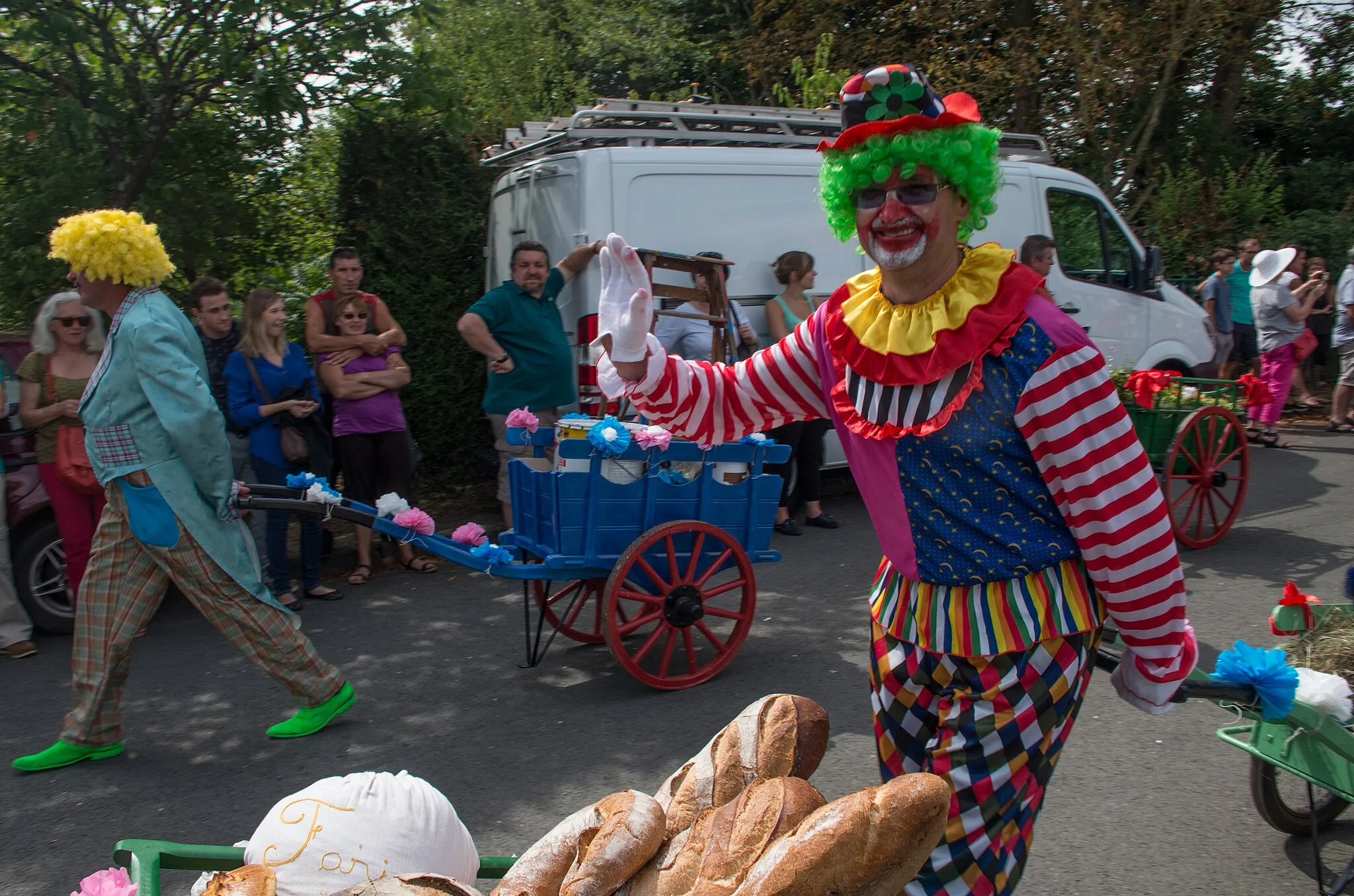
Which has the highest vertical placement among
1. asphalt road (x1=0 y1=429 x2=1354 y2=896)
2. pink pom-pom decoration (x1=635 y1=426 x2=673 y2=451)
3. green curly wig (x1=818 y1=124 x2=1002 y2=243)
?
green curly wig (x1=818 y1=124 x2=1002 y2=243)

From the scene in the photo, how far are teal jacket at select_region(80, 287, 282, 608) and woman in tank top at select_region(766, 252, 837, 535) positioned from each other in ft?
13.2

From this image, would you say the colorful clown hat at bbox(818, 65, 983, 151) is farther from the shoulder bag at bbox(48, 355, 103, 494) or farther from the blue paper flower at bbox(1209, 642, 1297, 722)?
the shoulder bag at bbox(48, 355, 103, 494)

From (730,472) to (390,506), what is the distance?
5.09ft

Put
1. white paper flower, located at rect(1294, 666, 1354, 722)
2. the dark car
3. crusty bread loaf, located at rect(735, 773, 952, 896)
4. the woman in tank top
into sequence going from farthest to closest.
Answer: the woman in tank top, the dark car, white paper flower, located at rect(1294, 666, 1354, 722), crusty bread loaf, located at rect(735, 773, 952, 896)

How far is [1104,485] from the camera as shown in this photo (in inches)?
74.7

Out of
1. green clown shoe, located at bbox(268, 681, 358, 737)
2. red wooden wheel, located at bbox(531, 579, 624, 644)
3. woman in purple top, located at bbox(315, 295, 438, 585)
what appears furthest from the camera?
woman in purple top, located at bbox(315, 295, 438, 585)

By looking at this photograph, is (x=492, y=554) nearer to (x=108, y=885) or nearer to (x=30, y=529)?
(x=30, y=529)

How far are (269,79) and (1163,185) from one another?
12996mm

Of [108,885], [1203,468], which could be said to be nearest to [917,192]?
[108,885]

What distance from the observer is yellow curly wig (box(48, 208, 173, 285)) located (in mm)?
3990

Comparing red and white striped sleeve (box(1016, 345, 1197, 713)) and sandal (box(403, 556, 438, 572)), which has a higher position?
red and white striped sleeve (box(1016, 345, 1197, 713))

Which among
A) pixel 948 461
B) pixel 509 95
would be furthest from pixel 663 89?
pixel 948 461

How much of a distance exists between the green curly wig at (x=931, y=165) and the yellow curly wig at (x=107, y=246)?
2893 millimetres

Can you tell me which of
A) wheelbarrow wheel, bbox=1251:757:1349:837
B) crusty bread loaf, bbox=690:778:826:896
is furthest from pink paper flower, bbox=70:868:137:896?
wheelbarrow wheel, bbox=1251:757:1349:837
